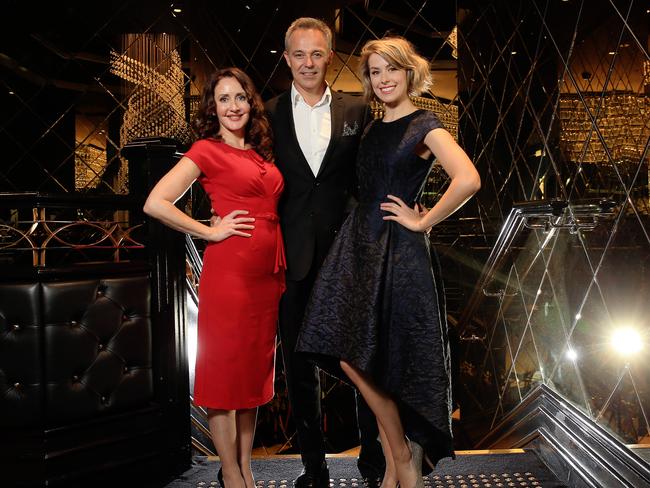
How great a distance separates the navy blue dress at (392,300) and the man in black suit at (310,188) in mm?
169

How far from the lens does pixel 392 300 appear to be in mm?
1964

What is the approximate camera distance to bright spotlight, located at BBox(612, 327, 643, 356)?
2.06 metres

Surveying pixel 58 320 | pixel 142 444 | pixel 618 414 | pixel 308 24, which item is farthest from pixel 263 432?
pixel 308 24

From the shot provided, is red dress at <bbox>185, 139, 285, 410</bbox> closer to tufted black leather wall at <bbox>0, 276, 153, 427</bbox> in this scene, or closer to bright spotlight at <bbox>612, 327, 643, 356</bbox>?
tufted black leather wall at <bbox>0, 276, 153, 427</bbox>

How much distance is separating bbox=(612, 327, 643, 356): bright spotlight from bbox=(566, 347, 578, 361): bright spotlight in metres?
0.35

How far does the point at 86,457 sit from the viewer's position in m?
2.24

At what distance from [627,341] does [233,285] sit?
4.70ft

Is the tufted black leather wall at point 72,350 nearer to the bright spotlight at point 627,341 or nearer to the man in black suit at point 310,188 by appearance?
the man in black suit at point 310,188

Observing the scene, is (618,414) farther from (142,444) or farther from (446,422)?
(142,444)

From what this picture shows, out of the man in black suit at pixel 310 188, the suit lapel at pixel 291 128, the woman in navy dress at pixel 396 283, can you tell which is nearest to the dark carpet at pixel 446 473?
the man in black suit at pixel 310 188

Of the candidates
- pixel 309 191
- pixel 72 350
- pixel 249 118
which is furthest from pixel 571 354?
pixel 72 350

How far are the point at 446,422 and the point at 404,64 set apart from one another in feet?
3.87

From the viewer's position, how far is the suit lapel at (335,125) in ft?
7.16

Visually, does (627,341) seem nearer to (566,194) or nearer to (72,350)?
(566,194)
